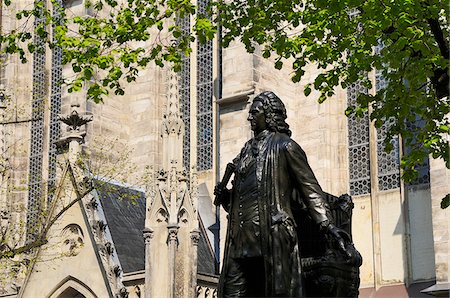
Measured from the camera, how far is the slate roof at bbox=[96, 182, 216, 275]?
20281 millimetres

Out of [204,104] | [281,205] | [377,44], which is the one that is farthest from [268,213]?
[204,104]

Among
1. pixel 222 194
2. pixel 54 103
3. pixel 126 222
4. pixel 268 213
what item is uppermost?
pixel 54 103

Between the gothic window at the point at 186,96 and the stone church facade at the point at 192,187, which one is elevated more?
the gothic window at the point at 186,96

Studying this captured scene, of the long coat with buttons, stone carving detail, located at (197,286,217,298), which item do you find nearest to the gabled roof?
stone carving detail, located at (197,286,217,298)

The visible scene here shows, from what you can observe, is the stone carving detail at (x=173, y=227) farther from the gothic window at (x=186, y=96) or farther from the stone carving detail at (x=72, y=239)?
the gothic window at (x=186, y=96)

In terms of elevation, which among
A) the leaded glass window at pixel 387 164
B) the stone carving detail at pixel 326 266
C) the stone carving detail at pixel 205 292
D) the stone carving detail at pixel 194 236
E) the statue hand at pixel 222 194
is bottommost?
the stone carving detail at pixel 326 266

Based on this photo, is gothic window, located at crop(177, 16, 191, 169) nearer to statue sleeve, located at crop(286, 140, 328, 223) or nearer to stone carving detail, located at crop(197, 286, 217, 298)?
stone carving detail, located at crop(197, 286, 217, 298)

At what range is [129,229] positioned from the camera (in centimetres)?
2112

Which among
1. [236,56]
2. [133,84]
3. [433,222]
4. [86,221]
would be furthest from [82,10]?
[433,222]

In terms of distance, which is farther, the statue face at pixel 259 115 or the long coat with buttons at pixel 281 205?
the statue face at pixel 259 115

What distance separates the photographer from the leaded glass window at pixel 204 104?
23.7 metres

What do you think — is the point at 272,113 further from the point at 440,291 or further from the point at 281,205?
the point at 440,291

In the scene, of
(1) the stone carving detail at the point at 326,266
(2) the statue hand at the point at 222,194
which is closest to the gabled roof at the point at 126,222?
(2) the statue hand at the point at 222,194

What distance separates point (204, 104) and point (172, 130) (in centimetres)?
422
